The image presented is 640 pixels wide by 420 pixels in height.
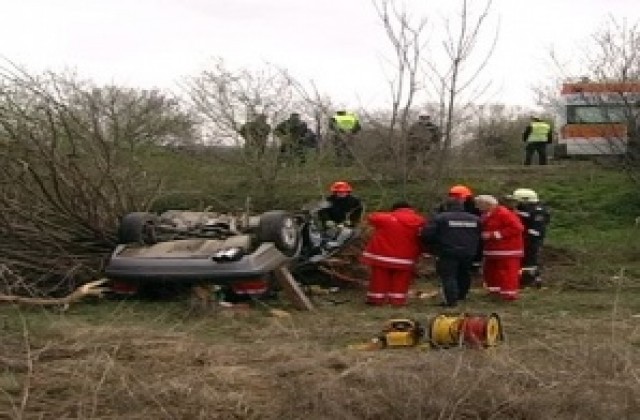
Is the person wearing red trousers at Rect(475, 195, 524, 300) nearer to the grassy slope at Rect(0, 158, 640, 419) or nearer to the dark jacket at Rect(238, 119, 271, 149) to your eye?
the grassy slope at Rect(0, 158, 640, 419)

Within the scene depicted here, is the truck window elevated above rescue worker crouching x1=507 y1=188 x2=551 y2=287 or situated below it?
above

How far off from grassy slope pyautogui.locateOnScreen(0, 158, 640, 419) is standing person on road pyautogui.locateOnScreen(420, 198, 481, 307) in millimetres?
328

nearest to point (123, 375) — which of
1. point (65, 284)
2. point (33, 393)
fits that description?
point (33, 393)

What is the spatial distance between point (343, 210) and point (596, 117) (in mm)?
12430

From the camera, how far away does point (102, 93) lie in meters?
13.5

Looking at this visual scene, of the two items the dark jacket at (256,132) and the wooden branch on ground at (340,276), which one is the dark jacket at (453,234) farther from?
the dark jacket at (256,132)

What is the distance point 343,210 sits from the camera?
Result: 13.5m

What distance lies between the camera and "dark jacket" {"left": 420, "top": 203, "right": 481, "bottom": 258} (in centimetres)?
1111

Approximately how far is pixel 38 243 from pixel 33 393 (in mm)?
5155

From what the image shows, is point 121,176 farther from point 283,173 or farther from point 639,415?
point 639,415

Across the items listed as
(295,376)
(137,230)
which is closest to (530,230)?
(137,230)

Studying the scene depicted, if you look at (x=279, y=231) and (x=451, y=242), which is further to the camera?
(x=451, y=242)

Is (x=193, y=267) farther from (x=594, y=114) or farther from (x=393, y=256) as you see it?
(x=594, y=114)

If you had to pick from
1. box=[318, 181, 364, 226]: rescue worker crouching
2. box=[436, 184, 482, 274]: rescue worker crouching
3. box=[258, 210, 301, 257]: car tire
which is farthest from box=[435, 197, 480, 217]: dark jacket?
box=[258, 210, 301, 257]: car tire
